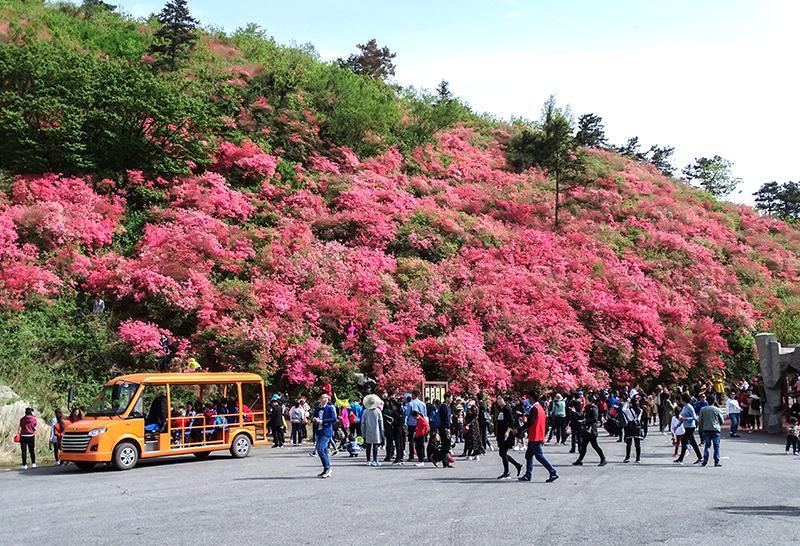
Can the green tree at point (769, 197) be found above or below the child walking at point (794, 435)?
above

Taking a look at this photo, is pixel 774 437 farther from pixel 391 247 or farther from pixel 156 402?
pixel 156 402

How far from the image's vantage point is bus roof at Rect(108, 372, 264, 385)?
55.2ft

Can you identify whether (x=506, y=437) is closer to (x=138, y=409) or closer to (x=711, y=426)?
(x=711, y=426)

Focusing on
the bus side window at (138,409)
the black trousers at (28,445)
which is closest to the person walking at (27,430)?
the black trousers at (28,445)

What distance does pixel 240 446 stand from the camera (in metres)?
18.9

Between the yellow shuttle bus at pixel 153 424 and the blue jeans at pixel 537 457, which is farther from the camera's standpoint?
the yellow shuttle bus at pixel 153 424

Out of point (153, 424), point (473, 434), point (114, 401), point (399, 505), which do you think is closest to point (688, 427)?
point (473, 434)

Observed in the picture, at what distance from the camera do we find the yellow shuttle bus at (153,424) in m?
16.0

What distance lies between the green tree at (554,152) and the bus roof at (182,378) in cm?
2787

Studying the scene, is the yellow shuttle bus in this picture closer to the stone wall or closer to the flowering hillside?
the flowering hillside

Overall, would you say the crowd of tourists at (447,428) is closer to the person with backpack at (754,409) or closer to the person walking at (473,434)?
the person walking at (473,434)

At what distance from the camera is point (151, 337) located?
23.3 m

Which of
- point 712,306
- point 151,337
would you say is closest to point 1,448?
point 151,337

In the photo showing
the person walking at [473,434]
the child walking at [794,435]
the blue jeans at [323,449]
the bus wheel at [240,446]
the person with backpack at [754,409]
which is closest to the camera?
the blue jeans at [323,449]
